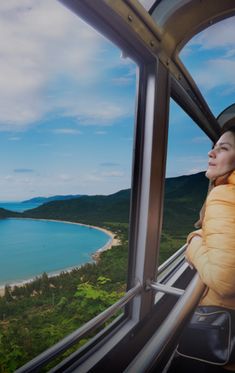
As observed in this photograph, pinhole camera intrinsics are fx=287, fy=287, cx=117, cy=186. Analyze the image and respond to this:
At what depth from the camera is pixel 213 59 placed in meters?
2.83

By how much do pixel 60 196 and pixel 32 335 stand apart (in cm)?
73

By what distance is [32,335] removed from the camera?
146 cm

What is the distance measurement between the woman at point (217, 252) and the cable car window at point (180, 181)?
104 centimetres

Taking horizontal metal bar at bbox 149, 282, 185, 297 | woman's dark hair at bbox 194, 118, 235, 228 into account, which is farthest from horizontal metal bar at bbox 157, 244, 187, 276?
woman's dark hair at bbox 194, 118, 235, 228

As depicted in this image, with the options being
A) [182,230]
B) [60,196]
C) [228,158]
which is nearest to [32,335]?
[60,196]

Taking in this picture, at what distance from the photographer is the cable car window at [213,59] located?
2.38 metres

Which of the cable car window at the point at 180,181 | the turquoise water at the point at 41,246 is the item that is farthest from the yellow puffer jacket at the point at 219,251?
the cable car window at the point at 180,181

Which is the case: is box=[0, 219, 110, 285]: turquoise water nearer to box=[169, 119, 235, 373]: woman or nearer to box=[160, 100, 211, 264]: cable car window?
box=[169, 119, 235, 373]: woman

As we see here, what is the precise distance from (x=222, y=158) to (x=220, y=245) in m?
0.46

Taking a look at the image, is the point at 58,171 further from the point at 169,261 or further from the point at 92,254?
the point at 169,261

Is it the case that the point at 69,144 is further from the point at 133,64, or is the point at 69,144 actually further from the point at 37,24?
the point at 133,64

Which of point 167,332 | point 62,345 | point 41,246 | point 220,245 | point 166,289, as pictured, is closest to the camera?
point 167,332

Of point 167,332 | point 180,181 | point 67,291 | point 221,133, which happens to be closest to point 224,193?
point 167,332

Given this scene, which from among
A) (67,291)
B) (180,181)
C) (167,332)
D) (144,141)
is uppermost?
(144,141)
